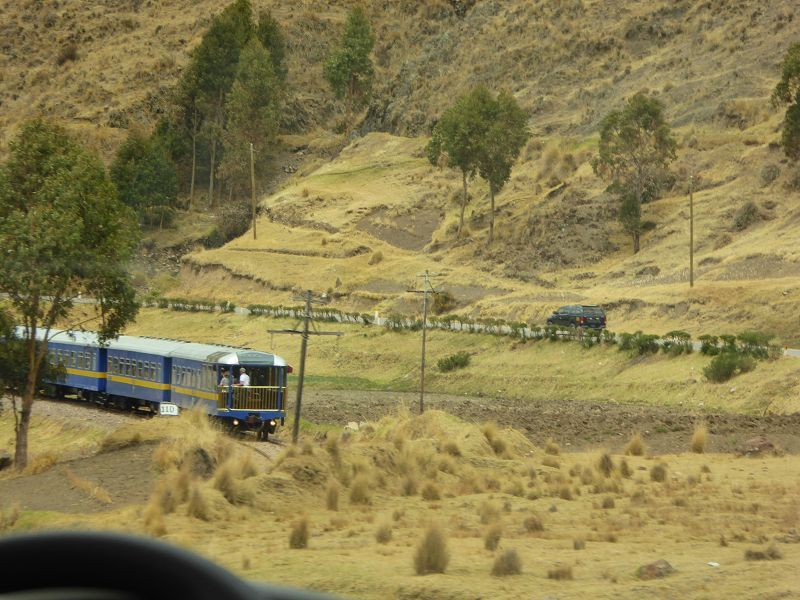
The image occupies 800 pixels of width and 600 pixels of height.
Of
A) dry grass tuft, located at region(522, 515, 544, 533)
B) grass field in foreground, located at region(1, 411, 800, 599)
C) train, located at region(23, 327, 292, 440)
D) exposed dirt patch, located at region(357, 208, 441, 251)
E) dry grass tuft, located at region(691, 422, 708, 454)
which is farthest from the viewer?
exposed dirt patch, located at region(357, 208, 441, 251)

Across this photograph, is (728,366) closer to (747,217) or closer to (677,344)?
(677,344)

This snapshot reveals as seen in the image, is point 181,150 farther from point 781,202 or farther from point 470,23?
point 781,202

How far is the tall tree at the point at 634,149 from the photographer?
86.7m

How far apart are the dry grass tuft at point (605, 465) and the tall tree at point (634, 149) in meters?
54.0

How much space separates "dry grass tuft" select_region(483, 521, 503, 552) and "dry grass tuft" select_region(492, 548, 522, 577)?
292cm

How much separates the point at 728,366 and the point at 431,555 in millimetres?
38565

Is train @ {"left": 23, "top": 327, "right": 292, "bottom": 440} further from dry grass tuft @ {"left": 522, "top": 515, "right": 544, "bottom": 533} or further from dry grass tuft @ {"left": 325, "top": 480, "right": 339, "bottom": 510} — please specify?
dry grass tuft @ {"left": 522, "top": 515, "right": 544, "bottom": 533}

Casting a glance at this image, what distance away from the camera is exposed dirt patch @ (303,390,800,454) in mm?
42969

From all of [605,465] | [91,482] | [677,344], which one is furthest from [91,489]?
[677,344]

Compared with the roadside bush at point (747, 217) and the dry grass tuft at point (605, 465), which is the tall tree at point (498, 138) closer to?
the roadside bush at point (747, 217)

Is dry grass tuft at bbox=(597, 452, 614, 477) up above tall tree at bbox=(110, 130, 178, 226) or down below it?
below

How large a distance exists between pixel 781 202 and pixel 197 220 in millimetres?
62412

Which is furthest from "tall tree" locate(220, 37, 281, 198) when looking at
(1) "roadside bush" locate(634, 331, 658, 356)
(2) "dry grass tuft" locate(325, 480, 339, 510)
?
(2) "dry grass tuft" locate(325, 480, 339, 510)

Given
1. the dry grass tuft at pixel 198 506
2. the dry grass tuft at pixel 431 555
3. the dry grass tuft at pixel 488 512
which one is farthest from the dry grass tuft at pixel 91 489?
the dry grass tuft at pixel 431 555
